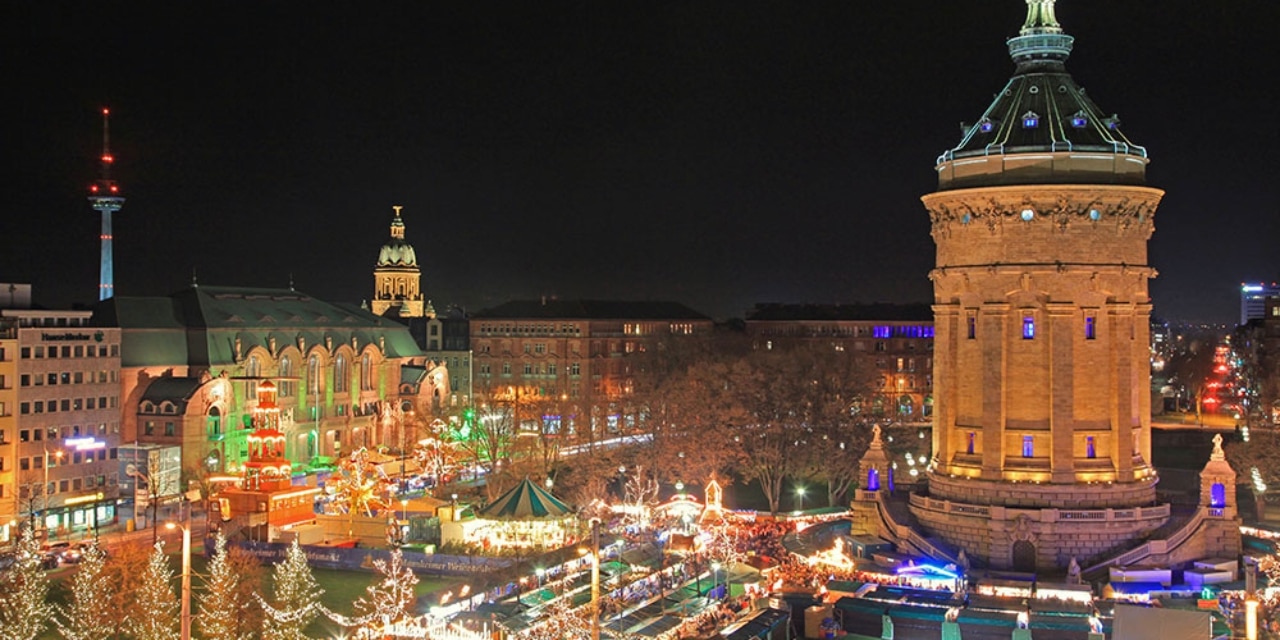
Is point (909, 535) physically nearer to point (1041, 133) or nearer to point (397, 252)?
point (1041, 133)

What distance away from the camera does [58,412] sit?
275 ft

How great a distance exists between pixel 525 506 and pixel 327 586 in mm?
9834

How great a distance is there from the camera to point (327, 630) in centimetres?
4484

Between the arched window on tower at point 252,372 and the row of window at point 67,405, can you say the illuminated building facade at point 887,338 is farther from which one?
the row of window at point 67,405

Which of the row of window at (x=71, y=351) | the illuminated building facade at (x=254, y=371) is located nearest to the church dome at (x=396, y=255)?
the illuminated building facade at (x=254, y=371)

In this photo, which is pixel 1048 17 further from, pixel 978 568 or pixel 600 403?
pixel 600 403

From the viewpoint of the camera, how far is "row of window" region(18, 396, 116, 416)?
81.2 m

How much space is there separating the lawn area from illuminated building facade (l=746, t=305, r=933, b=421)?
310 ft

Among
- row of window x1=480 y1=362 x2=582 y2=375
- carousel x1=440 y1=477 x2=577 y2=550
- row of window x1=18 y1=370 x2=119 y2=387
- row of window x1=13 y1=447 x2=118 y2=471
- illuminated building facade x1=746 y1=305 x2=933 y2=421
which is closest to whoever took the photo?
carousel x1=440 y1=477 x2=577 y2=550

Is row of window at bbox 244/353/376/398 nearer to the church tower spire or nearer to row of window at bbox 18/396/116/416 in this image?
row of window at bbox 18/396/116/416

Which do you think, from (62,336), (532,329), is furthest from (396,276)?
(62,336)

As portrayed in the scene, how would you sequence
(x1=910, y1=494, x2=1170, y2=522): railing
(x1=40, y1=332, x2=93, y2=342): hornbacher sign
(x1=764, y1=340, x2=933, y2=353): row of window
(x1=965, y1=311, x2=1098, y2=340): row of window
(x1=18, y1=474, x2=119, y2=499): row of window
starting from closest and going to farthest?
(x1=910, y1=494, x2=1170, y2=522): railing → (x1=965, y1=311, x2=1098, y2=340): row of window → (x1=18, y1=474, x2=119, y2=499): row of window → (x1=40, y1=332, x2=93, y2=342): hornbacher sign → (x1=764, y1=340, x2=933, y2=353): row of window

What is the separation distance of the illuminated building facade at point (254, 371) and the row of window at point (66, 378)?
2324 mm

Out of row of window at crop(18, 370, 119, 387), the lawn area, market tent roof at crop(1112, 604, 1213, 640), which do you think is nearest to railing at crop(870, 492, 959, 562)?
market tent roof at crop(1112, 604, 1213, 640)
